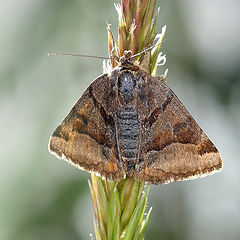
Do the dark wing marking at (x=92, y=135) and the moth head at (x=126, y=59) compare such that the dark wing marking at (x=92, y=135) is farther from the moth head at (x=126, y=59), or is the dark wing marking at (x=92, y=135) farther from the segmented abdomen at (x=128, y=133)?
the moth head at (x=126, y=59)

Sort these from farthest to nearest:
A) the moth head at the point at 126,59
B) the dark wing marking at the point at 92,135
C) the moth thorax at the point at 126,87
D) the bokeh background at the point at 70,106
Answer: the bokeh background at the point at 70,106
the moth thorax at the point at 126,87
the dark wing marking at the point at 92,135
the moth head at the point at 126,59

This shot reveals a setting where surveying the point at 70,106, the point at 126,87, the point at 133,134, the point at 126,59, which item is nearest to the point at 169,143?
the point at 133,134

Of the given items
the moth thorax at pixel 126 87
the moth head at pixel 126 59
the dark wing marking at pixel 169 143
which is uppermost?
the moth head at pixel 126 59

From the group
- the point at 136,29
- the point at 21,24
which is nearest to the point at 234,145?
the point at 21,24

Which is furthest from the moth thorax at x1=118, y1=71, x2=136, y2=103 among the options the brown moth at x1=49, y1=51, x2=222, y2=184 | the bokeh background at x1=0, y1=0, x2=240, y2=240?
the bokeh background at x1=0, y1=0, x2=240, y2=240

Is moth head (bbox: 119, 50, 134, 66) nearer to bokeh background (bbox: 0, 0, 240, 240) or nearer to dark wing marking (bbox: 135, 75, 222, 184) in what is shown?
dark wing marking (bbox: 135, 75, 222, 184)

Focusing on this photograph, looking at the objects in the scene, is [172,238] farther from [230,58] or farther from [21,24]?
[21,24]

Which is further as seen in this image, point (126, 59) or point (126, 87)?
point (126, 87)

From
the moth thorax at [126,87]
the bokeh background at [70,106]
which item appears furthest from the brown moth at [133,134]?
the bokeh background at [70,106]

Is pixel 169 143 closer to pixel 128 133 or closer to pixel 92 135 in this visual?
pixel 128 133
